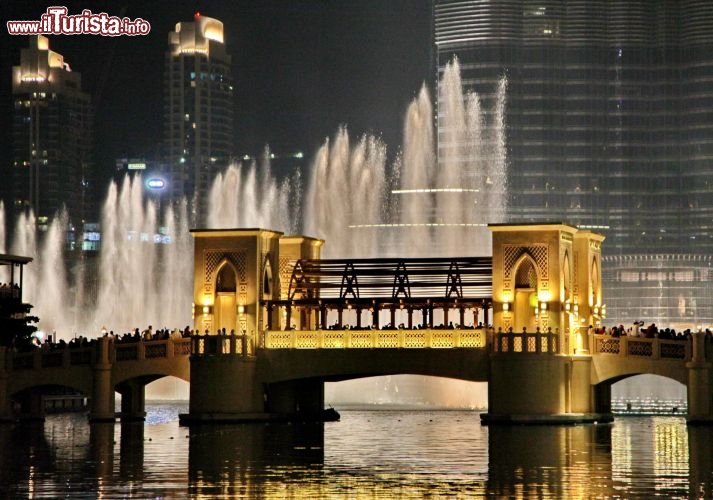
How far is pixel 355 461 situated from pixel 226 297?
73.5 feet

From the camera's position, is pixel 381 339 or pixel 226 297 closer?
pixel 381 339

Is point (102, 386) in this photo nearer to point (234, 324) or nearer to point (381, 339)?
point (234, 324)

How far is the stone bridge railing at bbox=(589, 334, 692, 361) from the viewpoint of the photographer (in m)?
55.0

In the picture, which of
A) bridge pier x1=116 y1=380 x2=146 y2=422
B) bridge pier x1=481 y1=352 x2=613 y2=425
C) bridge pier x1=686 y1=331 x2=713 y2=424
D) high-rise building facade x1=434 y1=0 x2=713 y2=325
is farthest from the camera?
high-rise building facade x1=434 y1=0 x2=713 y2=325

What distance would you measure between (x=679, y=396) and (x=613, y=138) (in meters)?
72.5

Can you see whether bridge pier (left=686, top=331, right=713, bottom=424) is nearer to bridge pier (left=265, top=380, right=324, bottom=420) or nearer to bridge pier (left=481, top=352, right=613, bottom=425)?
bridge pier (left=481, top=352, right=613, bottom=425)

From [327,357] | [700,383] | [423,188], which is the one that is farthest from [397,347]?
[423,188]

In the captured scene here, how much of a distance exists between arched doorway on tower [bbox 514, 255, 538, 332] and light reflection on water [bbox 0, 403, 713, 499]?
4498 mm

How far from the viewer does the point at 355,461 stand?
38.0 m

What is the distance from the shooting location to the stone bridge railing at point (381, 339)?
5662 cm

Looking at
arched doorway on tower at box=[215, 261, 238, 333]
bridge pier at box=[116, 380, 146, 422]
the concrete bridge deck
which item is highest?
arched doorway on tower at box=[215, 261, 238, 333]

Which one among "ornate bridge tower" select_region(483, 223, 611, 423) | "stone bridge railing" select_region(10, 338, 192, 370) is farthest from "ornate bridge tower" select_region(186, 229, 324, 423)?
"ornate bridge tower" select_region(483, 223, 611, 423)

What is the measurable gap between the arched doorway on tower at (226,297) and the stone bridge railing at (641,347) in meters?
13.4

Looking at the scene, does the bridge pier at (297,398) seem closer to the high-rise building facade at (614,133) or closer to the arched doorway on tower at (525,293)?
the arched doorway on tower at (525,293)
